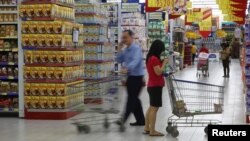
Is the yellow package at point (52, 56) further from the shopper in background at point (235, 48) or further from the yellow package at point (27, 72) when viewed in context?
the shopper in background at point (235, 48)

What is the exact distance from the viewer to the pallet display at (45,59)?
10.1 meters

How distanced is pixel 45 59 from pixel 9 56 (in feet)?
3.11

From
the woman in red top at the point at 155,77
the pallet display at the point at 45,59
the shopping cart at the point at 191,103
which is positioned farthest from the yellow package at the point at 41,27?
the shopping cart at the point at 191,103

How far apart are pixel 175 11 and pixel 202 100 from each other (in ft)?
39.8

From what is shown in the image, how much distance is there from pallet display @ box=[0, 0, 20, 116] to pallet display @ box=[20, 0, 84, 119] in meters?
0.46

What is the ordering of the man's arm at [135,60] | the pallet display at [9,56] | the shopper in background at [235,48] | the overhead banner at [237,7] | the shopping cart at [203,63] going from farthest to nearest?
1. the shopper in background at [235,48]
2. the shopping cart at [203,63]
3. the overhead banner at [237,7]
4. the pallet display at [9,56]
5. the man's arm at [135,60]

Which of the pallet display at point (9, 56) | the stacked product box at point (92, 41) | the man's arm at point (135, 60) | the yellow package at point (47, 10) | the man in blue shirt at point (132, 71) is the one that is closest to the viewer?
the man's arm at point (135, 60)

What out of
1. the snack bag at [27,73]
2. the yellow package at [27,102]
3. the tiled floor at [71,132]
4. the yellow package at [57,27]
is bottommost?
the tiled floor at [71,132]

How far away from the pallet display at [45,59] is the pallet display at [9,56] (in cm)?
46

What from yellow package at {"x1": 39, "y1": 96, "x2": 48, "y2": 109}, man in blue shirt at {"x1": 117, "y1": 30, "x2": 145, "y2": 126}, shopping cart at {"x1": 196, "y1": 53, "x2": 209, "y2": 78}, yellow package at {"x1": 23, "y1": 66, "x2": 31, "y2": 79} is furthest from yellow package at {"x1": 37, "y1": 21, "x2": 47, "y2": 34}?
shopping cart at {"x1": 196, "y1": 53, "x2": 209, "y2": 78}

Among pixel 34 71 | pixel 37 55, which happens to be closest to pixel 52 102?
pixel 34 71

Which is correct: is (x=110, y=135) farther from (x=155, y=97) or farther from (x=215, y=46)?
(x=215, y=46)

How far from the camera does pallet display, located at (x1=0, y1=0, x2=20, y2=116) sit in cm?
1057

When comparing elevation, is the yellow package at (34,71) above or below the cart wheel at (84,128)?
above
